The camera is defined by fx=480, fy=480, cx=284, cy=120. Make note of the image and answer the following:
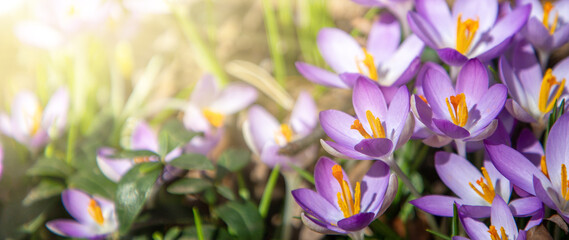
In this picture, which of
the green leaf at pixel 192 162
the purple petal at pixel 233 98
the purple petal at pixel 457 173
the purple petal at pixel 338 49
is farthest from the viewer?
the purple petal at pixel 233 98

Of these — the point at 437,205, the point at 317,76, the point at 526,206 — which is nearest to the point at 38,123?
the point at 317,76

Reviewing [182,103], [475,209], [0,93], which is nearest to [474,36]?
[475,209]

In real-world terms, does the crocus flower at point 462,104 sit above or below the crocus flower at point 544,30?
below

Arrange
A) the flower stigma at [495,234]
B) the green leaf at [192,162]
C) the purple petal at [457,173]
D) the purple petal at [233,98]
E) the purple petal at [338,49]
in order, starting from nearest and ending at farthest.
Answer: the flower stigma at [495,234] < the purple petal at [457,173] < the green leaf at [192,162] < the purple petal at [338,49] < the purple petal at [233,98]

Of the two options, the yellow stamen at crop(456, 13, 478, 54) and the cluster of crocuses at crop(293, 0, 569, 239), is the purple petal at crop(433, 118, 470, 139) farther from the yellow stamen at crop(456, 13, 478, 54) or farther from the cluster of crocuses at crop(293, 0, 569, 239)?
the yellow stamen at crop(456, 13, 478, 54)

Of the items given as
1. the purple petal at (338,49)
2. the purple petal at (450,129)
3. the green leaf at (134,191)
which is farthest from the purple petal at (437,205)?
the green leaf at (134,191)

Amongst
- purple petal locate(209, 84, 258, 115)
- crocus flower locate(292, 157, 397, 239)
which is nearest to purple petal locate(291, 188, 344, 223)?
crocus flower locate(292, 157, 397, 239)

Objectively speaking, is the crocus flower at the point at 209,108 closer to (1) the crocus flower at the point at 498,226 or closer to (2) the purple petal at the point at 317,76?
(2) the purple petal at the point at 317,76
